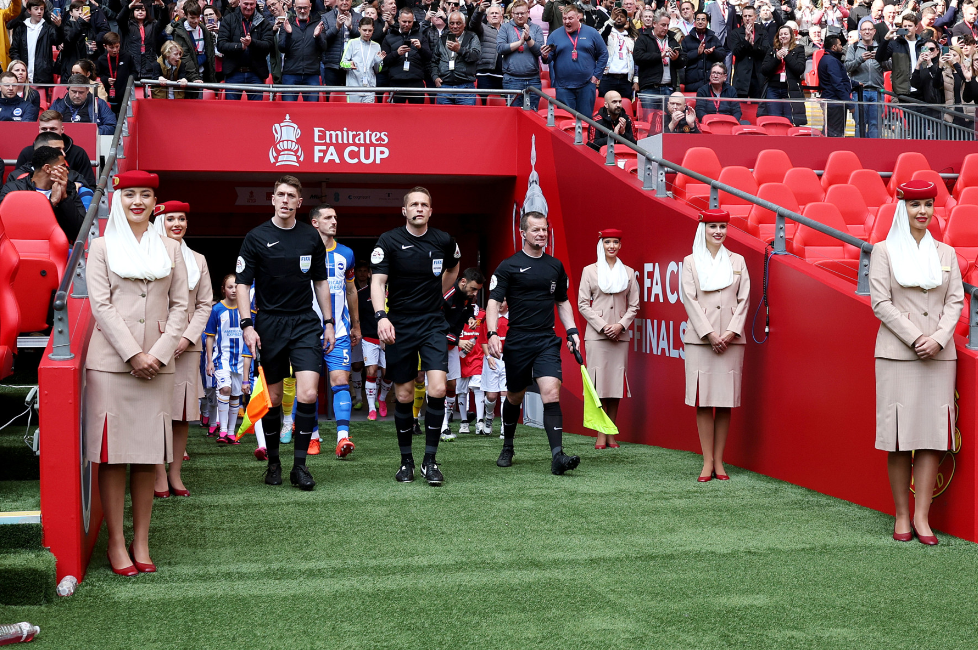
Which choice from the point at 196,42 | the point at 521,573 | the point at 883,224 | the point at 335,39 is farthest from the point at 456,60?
the point at 521,573

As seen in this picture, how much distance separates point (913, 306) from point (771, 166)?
540 cm

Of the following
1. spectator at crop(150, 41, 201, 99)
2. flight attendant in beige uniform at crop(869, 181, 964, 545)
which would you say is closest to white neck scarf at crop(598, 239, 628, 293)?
flight attendant in beige uniform at crop(869, 181, 964, 545)

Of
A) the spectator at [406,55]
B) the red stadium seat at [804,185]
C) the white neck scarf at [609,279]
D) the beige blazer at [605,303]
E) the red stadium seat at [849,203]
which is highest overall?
the spectator at [406,55]

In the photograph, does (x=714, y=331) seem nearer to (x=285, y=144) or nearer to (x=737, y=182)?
(x=737, y=182)

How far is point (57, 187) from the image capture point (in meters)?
6.95

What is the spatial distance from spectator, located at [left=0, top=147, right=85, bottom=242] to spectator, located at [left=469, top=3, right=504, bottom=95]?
6.79 metres

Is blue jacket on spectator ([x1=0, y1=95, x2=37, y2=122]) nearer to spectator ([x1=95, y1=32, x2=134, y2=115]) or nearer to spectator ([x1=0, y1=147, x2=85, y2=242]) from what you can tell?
spectator ([x1=95, y1=32, x2=134, y2=115])

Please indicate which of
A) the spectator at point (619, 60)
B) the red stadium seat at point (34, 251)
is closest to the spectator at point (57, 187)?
the red stadium seat at point (34, 251)

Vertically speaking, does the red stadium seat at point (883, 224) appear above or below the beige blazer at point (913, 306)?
above

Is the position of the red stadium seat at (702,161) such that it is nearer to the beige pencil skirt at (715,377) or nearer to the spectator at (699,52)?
the beige pencil skirt at (715,377)

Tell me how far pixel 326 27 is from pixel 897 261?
9097mm

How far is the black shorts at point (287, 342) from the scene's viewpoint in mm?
6199

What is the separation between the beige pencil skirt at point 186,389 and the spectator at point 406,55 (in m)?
7.05

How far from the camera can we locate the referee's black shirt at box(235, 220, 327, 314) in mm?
6195
